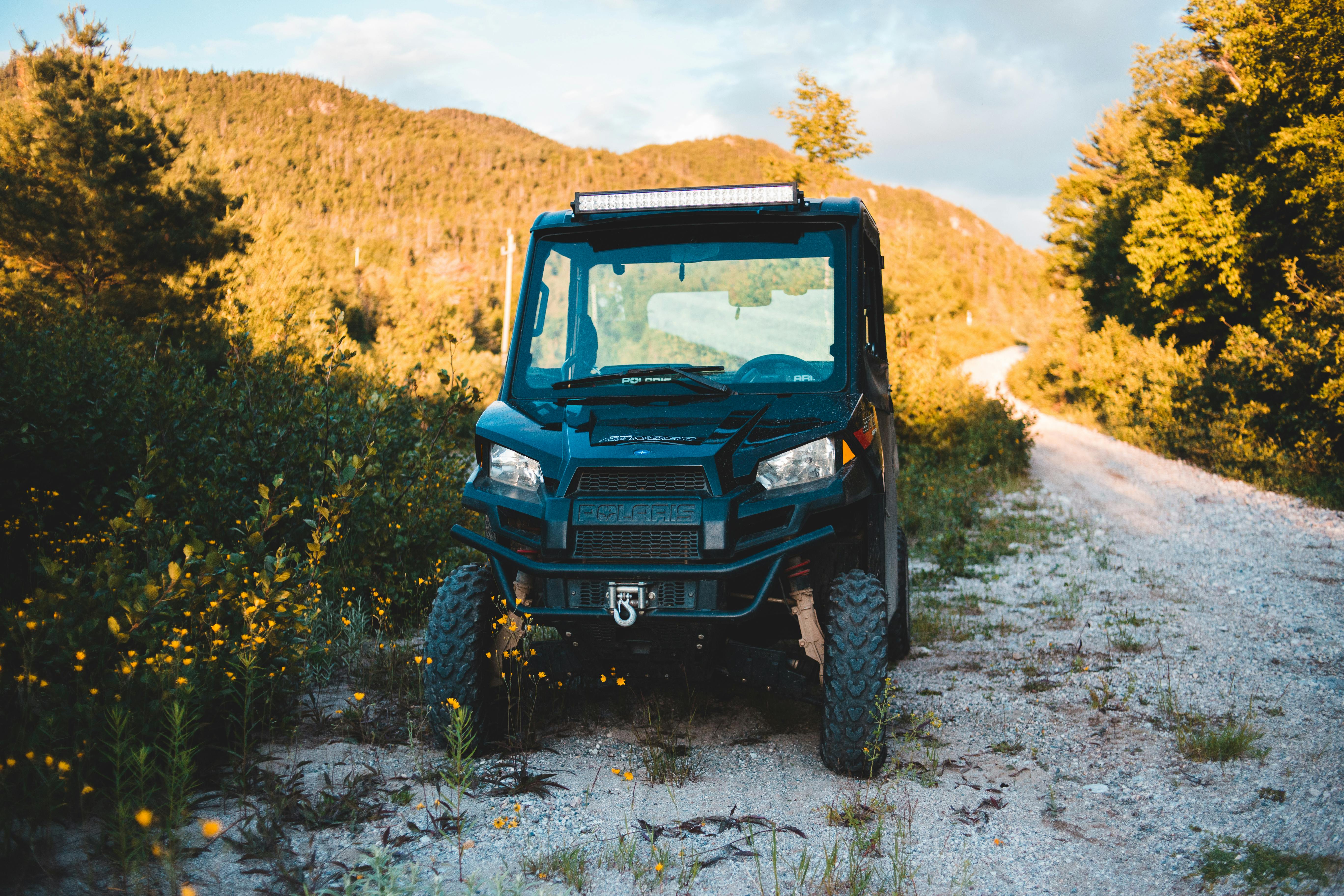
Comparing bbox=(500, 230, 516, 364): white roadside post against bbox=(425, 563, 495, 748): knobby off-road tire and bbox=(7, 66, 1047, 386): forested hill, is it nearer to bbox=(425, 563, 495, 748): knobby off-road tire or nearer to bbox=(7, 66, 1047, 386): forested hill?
bbox=(7, 66, 1047, 386): forested hill

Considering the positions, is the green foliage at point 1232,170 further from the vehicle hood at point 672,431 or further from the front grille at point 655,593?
the front grille at point 655,593

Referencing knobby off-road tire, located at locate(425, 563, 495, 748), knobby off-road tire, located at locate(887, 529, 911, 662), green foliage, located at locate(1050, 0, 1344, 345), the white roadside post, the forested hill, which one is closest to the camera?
knobby off-road tire, located at locate(425, 563, 495, 748)

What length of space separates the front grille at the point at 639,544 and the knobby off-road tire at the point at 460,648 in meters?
0.65

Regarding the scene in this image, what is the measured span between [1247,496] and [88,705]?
579 inches

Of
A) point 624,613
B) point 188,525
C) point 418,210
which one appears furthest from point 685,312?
point 418,210

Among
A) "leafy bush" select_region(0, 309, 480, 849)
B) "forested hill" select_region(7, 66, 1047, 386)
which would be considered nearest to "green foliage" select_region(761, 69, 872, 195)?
"forested hill" select_region(7, 66, 1047, 386)

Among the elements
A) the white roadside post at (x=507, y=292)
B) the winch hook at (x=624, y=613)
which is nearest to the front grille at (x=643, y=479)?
the winch hook at (x=624, y=613)

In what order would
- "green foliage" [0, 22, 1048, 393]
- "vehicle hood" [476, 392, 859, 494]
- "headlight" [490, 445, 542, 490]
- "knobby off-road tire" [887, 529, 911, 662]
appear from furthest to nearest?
1. "green foliage" [0, 22, 1048, 393]
2. "knobby off-road tire" [887, 529, 911, 662]
3. "headlight" [490, 445, 542, 490]
4. "vehicle hood" [476, 392, 859, 494]

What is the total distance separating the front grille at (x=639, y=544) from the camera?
344cm

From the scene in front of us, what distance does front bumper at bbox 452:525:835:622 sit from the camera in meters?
3.39

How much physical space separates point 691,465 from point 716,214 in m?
1.32

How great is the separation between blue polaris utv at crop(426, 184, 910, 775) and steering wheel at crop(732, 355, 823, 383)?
2 cm

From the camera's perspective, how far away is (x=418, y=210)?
8344cm

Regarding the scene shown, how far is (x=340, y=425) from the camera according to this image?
269 inches
